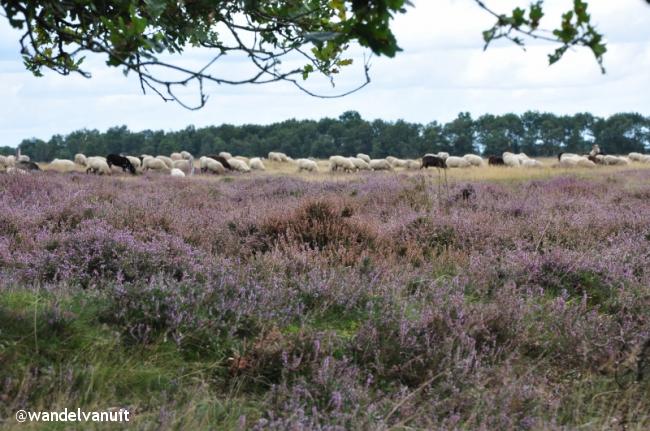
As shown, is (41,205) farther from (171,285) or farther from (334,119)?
(334,119)

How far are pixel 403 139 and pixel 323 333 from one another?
8194 cm

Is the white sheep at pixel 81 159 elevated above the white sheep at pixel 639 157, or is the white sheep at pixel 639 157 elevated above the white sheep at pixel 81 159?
the white sheep at pixel 81 159

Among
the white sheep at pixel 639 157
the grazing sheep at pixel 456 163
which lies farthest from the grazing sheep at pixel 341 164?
the white sheep at pixel 639 157

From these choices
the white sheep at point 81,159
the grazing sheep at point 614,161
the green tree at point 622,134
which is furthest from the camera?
the green tree at point 622,134

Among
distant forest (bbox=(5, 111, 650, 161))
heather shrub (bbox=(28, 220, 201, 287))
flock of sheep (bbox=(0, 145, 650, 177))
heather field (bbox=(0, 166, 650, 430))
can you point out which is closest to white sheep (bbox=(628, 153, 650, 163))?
flock of sheep (bbox=(0, 145, 650, 177))

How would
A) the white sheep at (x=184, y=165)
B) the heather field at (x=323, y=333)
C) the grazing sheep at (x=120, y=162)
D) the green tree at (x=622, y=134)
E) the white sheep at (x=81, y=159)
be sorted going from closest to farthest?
the heather field at (x=323, y=333), the grazing sheep at (x=120, y=162), the white sheep at (x=184, y=165), the white sheep at (x=81, y=159), the green tree at (x=622, y=134)

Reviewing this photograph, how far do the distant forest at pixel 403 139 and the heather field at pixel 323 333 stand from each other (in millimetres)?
75961

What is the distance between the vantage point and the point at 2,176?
44.1ft

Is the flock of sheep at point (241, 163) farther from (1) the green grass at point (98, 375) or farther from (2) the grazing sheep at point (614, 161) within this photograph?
(1) the green grass at point (98, 375)

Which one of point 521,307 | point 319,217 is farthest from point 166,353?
point 319,217

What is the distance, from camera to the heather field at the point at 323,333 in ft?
12.0

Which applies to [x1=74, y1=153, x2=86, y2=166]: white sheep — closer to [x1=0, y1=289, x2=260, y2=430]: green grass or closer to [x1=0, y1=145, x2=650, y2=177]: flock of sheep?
[x1=0, y1=145, x2=650, y2=177]: flock of sheep

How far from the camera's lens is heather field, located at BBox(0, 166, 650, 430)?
3.67 meters

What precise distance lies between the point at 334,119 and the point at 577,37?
92.7 meters
